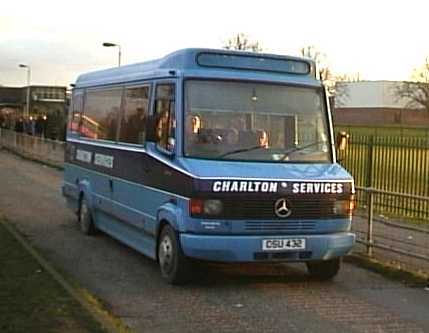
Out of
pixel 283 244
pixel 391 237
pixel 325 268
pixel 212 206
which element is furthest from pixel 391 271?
pixel 212 206

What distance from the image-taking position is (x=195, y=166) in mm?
8914

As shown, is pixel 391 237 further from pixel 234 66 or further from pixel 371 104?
pixel 371 104

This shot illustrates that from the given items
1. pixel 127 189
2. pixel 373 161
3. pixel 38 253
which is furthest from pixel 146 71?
pixel 373 161

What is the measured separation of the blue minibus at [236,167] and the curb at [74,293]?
122cm

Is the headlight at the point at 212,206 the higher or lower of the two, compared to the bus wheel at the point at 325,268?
higher

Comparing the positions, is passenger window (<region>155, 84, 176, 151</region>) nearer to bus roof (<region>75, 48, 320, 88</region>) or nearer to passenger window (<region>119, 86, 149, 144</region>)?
bus roof (<region>75, 48, 320, 88</region>)

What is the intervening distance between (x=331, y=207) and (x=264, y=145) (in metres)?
1.06

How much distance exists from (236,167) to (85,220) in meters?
5.05

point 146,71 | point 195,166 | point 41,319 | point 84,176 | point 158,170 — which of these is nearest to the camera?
point 41,319

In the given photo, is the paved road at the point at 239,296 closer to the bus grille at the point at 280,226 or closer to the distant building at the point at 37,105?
the bus grille at the point at 280,226

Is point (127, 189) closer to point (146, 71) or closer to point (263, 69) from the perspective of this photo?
point (146, 71)

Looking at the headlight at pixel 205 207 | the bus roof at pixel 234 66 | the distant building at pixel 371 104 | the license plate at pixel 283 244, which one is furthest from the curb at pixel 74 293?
the distant building at pixel 371 104

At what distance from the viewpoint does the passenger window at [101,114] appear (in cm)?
1198

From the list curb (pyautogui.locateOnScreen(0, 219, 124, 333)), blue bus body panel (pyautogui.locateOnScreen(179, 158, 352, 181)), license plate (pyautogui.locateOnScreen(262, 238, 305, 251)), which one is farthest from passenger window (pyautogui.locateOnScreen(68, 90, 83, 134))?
license plate (pyautogui.locateOnScreen(262, 238, 305, 251))
